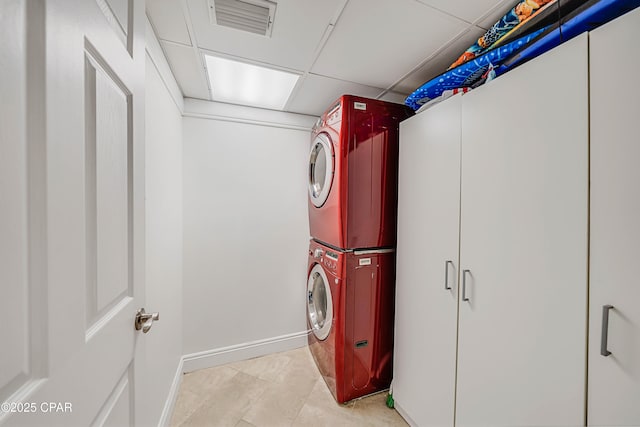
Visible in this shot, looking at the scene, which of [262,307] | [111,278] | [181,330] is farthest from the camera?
[262,307]

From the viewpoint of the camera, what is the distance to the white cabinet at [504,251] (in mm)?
777

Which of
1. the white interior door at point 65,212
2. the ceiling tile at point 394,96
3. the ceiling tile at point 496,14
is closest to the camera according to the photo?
the white interior door at point 65,212

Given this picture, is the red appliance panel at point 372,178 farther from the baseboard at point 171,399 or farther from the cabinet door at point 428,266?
the baseboard at point 171,399

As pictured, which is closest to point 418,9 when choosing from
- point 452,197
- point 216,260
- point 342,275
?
point 452,197

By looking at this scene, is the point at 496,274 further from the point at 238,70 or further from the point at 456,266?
the point at 238,70

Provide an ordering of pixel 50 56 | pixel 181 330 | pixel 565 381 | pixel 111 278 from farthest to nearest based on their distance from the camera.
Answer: pixel 181 330 → pixel 565 381 → pixel 111 278 → pixel 50 56

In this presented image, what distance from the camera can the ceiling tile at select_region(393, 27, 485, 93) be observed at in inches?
48.2

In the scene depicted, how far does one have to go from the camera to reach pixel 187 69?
1.56 m

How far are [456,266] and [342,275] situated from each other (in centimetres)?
70

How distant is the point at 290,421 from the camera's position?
1.55 m

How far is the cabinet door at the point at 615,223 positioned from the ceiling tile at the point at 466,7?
0.46 metres

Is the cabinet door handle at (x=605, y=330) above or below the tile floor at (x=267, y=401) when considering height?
A: above

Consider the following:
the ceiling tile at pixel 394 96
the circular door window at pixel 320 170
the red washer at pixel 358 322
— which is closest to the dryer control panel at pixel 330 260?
the red washer at pixel 358 322

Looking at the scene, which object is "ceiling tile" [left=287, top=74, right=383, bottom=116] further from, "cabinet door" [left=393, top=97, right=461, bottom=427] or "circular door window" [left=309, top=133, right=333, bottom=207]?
"cabinet door" [left=393, top=97, right=461, bottom=427]
